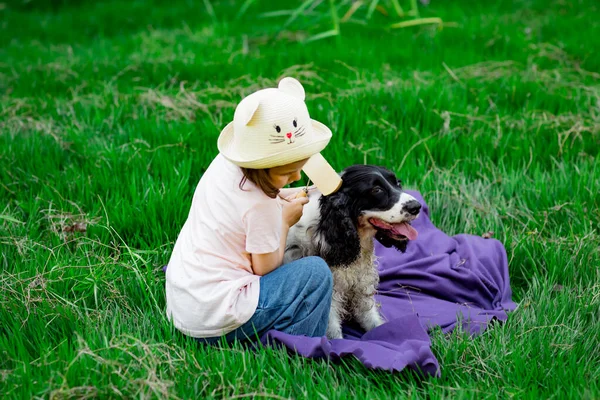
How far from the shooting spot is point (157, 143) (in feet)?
16.8

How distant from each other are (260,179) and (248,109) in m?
0.34

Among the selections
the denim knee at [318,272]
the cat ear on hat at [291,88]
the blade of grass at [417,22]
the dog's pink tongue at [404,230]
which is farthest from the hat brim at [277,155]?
the blade of grass at [417,22]

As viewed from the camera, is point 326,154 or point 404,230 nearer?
point 404,230

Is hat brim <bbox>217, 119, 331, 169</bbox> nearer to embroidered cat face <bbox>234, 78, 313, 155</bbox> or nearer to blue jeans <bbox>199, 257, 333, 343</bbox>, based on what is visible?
embroidered cat face <bbox>234, 78, 313, 155</bbox>

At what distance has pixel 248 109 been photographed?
2.81m

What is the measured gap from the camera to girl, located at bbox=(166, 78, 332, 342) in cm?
288

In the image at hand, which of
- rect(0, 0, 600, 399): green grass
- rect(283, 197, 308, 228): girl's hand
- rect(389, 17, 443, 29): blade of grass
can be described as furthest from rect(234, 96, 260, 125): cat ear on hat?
rect(389, 17, 443, 29): blade of grass

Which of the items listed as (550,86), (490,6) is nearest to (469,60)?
(550,86)

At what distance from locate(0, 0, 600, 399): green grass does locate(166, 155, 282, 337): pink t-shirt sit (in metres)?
0.15

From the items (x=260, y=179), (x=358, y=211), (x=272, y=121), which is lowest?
(x=358, y=211)

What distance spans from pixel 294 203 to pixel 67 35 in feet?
23.6

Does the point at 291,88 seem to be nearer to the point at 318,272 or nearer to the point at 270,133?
the point at 270,133

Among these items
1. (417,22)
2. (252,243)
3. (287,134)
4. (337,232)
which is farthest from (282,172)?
(417,22)

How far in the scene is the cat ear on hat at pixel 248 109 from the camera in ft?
9.18
